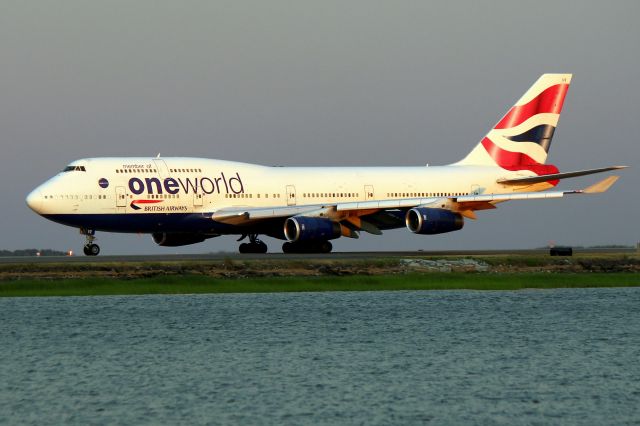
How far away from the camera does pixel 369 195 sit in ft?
209

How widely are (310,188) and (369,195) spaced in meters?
3.37

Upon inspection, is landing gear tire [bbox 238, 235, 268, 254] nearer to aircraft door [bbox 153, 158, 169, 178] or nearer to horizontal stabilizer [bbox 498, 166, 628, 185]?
aircraft door [bbox 153, 158, 169, 178]

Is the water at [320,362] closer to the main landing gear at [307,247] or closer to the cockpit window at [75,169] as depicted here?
the cockpit window at [75,169]

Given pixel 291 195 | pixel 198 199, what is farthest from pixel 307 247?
pixel 198 199

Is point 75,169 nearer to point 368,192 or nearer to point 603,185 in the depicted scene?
point 368,192

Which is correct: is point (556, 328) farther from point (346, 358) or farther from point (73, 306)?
point (73, 306)

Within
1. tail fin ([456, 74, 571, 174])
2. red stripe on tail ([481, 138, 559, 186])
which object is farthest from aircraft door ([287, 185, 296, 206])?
red stripe on tail ([481, 138, 559, 186])

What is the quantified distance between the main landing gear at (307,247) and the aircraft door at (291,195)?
6.73 ft

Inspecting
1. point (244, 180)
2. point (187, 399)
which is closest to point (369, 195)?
point (244, 180)

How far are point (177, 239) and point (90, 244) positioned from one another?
5.30m

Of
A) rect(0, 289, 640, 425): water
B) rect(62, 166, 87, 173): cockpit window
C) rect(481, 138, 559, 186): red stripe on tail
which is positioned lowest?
rect(0, 289, 640, 425): water

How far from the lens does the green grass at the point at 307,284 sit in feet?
153

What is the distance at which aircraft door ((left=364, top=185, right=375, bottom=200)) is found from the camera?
209 feet

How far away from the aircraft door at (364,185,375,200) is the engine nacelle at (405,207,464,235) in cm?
522
